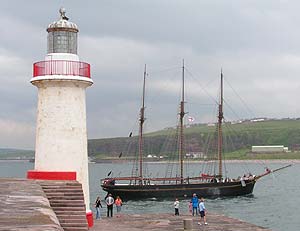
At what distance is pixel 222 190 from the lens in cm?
6003

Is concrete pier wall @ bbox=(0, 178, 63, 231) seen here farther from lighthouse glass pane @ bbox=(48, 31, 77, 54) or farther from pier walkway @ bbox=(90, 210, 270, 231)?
pier walkway @ bbox=(90, 210, 270, 231)

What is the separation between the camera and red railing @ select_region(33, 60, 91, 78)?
51.2 feet

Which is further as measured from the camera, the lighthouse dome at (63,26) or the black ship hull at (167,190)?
the black ship hull at (167,190)

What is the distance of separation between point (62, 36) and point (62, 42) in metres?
0.19

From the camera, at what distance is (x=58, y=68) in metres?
15.6

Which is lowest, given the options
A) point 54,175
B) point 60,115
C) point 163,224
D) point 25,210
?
point 163,224

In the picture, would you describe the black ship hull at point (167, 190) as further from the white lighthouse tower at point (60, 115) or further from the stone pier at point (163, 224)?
the white lighthouse tower at point (60, 115)

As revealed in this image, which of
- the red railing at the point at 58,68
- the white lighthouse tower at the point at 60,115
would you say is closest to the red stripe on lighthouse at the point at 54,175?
the white lighthouse tower at the point at 60,115

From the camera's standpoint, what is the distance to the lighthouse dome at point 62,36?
621 inches

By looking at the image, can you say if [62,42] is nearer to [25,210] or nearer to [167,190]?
[25,210]

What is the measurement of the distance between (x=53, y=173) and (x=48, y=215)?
6.62 meters

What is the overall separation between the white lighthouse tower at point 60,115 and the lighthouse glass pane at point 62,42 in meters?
0.11

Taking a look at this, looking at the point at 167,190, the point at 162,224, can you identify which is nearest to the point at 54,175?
the point at 162,224

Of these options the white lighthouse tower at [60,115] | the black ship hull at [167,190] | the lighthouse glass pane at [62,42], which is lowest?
the black ship hull at [167,190]
